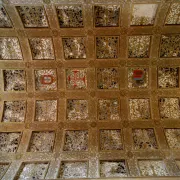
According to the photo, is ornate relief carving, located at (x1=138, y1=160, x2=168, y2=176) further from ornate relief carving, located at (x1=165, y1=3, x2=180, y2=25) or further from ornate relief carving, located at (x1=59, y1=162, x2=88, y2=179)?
ornate relief carving, located at (x1=165, y1=3, x2=180, y2=25)

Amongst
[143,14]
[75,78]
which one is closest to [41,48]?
[75,78]

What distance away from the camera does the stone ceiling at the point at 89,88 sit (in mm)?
9242

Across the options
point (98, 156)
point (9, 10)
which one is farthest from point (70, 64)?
point (98, 156)

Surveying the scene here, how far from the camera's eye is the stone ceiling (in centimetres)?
924

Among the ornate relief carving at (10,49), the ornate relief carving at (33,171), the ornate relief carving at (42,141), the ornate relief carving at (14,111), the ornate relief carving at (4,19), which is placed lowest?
the ornate relief carving at (33,171)

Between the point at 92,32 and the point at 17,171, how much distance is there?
623 centimetres

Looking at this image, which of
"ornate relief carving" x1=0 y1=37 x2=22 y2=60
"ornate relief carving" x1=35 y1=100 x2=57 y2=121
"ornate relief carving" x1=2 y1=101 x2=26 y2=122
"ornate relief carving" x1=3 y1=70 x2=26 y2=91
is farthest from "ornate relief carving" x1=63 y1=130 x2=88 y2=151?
"ornate relief carving" x1=0 y1=37 x2=22 y2=60

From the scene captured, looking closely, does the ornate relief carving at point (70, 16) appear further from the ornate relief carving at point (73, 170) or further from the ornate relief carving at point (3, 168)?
the ornate relief carving at point (3, 168)

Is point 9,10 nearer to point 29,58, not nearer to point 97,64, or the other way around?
point 29,58

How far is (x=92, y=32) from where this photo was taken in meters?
10.2

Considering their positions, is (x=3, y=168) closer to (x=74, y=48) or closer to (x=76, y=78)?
(x=76, y=78)

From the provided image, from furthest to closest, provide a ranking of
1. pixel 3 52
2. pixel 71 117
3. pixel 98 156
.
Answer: pixel 71 117
pixel 3 52
pixel 98 156

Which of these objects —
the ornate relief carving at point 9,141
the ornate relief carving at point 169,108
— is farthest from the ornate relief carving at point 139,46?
the ornate relief carving at point 9,141

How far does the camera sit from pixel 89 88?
37.5ft
